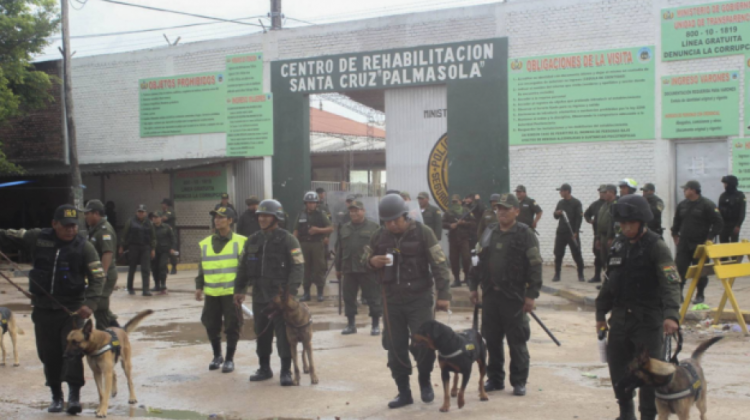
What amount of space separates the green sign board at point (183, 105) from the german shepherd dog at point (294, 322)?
1534 centimetres

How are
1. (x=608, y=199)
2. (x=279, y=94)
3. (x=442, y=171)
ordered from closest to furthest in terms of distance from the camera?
(x=608, y=199) → (x=442, y=171) → (x=279, y=94)

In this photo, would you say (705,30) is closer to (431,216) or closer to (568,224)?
(568,224)

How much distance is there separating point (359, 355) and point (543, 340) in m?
2.32

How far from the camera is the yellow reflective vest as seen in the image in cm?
759

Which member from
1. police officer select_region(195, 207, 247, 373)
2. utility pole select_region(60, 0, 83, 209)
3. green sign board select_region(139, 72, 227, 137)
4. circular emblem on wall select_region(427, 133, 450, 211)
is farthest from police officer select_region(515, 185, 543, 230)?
utility pole select_region(60, 0, 83, 209)

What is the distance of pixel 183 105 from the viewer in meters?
22.3

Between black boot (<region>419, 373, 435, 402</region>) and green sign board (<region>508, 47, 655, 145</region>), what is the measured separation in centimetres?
1193

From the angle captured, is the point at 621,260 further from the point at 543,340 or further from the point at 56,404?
the point at 56,404

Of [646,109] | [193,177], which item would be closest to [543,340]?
[646,109]

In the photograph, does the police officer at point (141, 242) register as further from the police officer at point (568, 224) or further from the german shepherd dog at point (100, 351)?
the german shepherd dog at point (100, 351)

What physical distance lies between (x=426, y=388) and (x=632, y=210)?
2.36 meters

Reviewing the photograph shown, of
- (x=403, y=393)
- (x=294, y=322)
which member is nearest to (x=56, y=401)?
(x=294, y=322)

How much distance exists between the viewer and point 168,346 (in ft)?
29.9

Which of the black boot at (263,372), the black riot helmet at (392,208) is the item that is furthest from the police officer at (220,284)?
the black riot helmet at (392,208)
